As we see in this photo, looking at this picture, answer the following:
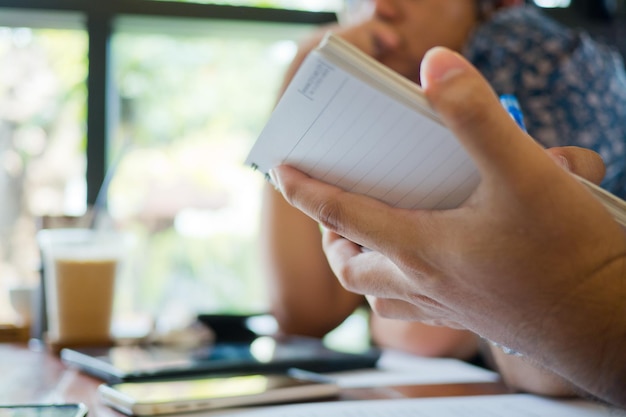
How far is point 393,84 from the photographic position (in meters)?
0.46

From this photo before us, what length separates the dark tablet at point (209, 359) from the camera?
0.86 meters

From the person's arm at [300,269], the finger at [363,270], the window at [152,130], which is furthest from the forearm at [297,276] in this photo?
the finger at [363,270]

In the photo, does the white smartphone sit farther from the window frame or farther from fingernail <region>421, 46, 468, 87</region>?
the window frame

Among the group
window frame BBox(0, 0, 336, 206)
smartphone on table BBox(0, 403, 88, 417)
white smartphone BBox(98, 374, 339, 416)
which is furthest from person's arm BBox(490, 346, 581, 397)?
window frame BBox(0, 0, 336, 206)

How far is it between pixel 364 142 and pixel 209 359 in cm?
56

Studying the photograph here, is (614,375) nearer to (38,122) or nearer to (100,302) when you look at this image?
(100,302)

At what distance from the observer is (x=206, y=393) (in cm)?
74

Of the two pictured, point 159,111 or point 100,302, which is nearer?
point 100,302

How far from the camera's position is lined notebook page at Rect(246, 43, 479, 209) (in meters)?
0.47

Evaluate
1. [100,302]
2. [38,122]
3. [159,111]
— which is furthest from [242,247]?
[100,302]

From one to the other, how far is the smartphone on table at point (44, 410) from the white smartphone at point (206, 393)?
0.23ft

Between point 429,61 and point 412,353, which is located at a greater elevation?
point 429,61

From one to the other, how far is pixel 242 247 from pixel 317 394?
109cm

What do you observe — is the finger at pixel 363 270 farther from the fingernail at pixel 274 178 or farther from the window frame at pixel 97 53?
the window frame at pixel 97 53
